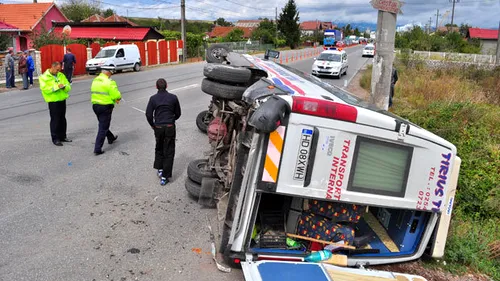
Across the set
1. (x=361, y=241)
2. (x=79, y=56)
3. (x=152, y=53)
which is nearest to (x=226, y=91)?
(x=361, y=241)

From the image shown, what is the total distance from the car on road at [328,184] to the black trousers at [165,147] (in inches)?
94.1

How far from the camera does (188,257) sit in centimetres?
466

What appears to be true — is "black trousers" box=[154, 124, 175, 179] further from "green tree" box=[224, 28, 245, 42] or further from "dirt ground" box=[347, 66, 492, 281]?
"green tree" box=[224, 28, 245, 42]

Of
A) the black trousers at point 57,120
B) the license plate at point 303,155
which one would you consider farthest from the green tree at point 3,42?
the license plate at point 303,155

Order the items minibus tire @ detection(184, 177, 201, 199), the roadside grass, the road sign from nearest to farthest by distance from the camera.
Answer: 1. the roadside grass
2. minibus tire @ detection(184, 177, 201, 199)
3. the road sign

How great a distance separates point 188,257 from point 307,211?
1393mm

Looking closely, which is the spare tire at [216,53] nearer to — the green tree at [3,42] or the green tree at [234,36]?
the green tree at [3,42]

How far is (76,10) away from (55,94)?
69674 mm

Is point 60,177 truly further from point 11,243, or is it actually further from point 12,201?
point 11,243

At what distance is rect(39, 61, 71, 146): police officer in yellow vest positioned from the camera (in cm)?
848

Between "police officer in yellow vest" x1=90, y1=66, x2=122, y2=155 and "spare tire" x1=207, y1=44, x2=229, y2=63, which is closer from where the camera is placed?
"police officer in yellow vest" x1=90, y1=66, x2=122, y2=155

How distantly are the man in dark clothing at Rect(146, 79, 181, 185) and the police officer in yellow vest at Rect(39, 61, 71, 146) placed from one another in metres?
2.98

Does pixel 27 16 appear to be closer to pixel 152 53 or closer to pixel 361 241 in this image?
pixel 152 53

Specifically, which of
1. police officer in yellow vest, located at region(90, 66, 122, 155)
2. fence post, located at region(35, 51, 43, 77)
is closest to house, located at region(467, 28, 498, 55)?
fence post, located at region(35, 51, 43, 77)
